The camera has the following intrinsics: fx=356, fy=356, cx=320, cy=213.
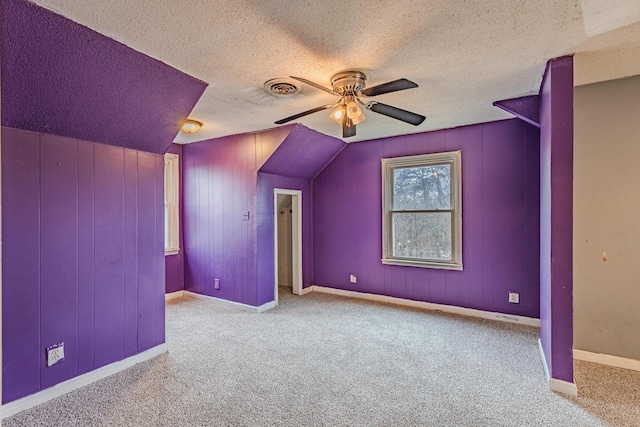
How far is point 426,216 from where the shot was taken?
4547 mm

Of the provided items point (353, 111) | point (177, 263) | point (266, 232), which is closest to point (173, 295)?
point (177, 263)

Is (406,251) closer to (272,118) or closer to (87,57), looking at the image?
(272,118)

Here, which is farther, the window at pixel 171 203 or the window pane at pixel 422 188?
the window at pixel 171 203

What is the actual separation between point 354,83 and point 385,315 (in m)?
2.75

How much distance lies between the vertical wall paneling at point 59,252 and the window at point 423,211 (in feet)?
11.4

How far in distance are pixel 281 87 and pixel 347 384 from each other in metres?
2.37

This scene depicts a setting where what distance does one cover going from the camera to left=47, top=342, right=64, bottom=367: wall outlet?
2502 mm

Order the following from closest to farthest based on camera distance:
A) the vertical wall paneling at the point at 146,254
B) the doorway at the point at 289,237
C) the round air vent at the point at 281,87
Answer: the round air vent at the point at 281,87 → the vertical wall paneling at the point at 146,254 → the doorway at the point at 289,237

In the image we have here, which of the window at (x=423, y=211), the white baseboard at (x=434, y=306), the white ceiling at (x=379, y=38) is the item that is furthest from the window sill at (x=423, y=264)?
the white ceiling at (x=379, y=38)

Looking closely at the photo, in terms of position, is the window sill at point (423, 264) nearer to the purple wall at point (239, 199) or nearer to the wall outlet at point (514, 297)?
the wall outlet at point (514, 297)

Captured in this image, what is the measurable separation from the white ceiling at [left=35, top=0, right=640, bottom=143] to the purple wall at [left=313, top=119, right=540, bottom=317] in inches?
39.7

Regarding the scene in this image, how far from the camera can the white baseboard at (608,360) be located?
284 centimetres

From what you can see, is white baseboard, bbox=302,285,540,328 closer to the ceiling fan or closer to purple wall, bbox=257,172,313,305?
purple wall, bbox=257,172,313,305

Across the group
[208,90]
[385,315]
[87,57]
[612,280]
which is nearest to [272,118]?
[208,90]
